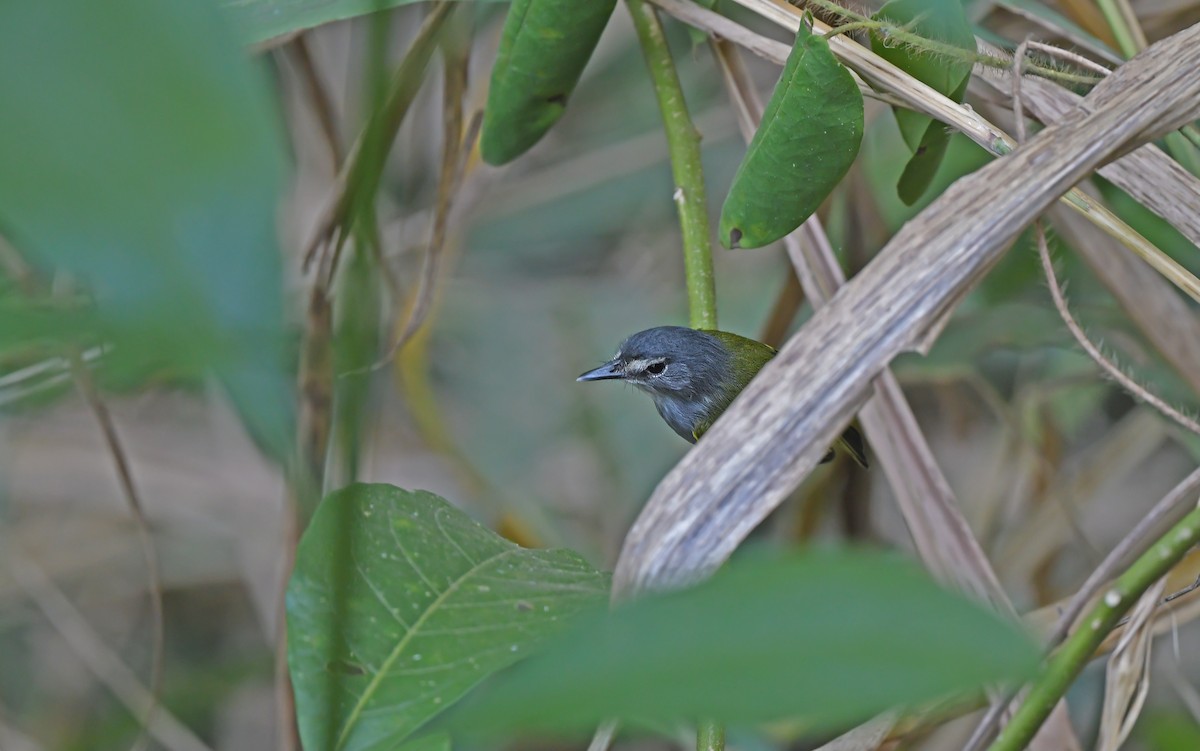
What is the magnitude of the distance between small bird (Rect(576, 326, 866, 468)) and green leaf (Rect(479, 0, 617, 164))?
72 centimetres

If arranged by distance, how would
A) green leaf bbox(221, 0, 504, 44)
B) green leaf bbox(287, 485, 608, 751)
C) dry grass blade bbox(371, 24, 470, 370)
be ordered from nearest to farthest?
green leaf bbox(287, 485, 608, 751) → green leaf bbox(221, 0, 504, 44) → dry grass blade bbox(371, 24, 470, 370)

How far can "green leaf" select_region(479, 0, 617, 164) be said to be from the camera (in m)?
1.47

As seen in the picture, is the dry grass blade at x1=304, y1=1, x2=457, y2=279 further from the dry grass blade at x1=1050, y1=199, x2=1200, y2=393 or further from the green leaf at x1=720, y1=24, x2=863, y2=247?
the dry grass blade at x1=1050, y1=199, x2=1200, y2=393

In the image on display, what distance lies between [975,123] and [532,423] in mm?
2277

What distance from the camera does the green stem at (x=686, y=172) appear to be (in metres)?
1.53

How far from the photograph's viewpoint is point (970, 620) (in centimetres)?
29

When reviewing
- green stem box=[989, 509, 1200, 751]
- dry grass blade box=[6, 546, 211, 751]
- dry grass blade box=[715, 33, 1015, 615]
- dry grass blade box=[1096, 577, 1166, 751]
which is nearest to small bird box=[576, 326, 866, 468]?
dry grass blade box=[715, 33, 1015, 615]

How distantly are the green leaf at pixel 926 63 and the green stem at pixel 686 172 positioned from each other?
11.2 inches

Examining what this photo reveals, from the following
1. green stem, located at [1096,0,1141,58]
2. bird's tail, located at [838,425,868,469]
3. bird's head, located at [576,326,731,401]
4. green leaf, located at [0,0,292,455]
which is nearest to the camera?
green leaf, located at [0,0,292,455]

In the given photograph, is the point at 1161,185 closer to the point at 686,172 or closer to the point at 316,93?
the point at 686,172

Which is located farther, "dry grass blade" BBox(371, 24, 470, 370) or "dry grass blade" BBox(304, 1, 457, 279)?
"dry grass blade" BBox(371, 24, 470, 370)

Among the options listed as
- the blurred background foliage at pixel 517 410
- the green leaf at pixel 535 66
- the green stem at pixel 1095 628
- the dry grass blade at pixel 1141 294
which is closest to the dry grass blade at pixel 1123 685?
the blurred background foliage at pixel 517 410

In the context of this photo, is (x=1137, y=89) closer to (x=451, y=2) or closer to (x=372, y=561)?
(x=372, y=561)

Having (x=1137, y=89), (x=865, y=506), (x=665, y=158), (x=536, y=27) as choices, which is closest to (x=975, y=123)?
(x=1137, y=89)
